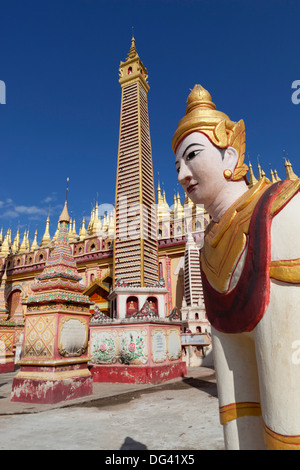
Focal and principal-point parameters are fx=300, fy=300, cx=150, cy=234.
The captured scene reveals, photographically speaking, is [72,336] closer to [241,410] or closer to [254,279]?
[241,410]

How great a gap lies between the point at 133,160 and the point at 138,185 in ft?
5.75

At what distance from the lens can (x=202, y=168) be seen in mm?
1987

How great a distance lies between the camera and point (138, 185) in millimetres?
16250

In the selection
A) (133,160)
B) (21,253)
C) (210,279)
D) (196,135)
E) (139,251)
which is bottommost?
(210,279)

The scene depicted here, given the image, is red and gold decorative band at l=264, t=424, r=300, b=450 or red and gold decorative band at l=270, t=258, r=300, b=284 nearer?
red and gold decorative band at l=264, t=424, r=300, b=450

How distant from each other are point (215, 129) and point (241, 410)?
1.76 meters

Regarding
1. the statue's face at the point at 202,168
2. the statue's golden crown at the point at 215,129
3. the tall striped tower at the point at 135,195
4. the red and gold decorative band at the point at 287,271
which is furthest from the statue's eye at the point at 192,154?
the tall striped tower at the point at 135,195

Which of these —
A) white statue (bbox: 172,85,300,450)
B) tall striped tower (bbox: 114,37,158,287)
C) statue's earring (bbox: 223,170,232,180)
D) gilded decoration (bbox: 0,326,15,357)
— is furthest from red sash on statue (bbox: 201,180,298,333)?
gilded decoration (bbox: 0,326,15,357)

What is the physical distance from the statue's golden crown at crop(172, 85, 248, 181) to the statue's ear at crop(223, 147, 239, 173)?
26 mm

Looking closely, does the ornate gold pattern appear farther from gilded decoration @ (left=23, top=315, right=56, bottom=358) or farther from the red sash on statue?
gilded decoration @ (left=23, top=315, right=56, bottom=358)

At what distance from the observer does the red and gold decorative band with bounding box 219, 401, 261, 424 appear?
1.73 m

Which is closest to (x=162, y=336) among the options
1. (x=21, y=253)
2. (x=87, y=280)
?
(x=87, y=280)

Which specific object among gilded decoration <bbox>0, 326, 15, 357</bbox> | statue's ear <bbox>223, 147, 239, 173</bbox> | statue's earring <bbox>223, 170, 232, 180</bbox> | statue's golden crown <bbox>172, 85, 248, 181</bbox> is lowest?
gilded decoration <bbox>0, 326, 15, 357</bbox>
